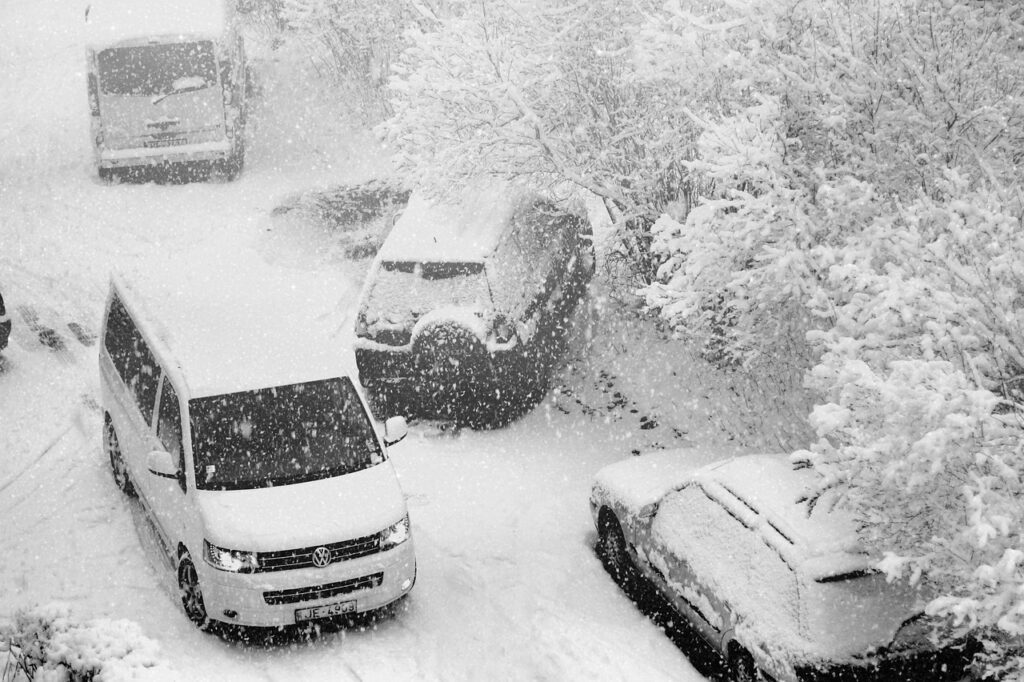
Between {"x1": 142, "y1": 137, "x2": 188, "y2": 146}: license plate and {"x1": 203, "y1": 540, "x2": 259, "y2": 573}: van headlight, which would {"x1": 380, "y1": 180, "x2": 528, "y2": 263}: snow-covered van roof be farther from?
{"x1": 142, "y1": 137, "x2": 188, "y2": 146}: license plate

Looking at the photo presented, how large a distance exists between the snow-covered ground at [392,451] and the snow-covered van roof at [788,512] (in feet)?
4.37

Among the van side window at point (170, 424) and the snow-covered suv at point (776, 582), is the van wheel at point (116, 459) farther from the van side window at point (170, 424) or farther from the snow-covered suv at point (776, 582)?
the snow-covered suv at point (776, 582)

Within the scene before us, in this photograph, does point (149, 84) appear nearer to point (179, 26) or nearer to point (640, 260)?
point (179, 26)

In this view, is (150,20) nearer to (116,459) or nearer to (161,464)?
(116,459)

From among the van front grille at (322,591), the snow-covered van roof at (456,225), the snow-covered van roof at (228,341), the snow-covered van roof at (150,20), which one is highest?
the snow-covered van roof at (150,20)

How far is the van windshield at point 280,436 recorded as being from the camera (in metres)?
7.16

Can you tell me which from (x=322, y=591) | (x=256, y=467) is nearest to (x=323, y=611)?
(x=322, y=591)

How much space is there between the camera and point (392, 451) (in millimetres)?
10242

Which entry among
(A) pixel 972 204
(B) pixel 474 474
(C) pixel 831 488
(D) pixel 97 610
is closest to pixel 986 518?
(C) pixel 831 488

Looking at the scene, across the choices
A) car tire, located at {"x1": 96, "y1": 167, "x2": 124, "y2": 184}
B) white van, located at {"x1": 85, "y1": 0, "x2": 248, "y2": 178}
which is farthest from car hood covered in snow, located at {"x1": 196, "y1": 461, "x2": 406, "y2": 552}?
car tire, located at {"x1": 96, "y1": 167, "x2": 124, "y2": 184}

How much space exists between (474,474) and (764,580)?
403cm

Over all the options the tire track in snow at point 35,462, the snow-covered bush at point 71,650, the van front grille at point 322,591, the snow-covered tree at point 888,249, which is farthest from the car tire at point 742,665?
the tire track in snow at point 35,462

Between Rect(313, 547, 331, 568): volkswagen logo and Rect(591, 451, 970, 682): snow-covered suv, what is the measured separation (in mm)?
2543

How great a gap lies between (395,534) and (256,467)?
1192 millimetres
